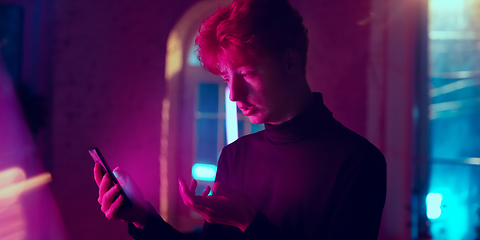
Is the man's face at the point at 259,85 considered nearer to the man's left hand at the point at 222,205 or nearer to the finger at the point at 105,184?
the man's left hand at the point at 222,205

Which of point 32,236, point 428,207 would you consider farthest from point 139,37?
point 428,207

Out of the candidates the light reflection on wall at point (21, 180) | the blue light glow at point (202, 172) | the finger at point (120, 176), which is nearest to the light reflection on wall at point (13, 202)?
the light reflection on wall at point (21, 180)

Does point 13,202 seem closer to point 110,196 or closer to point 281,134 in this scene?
point 110,196

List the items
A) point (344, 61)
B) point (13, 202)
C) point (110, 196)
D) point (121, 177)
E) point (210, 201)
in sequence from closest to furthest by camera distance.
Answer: point (210, 201), point (110, 196), point (121, 177), point (344, 61), point (13, 202)

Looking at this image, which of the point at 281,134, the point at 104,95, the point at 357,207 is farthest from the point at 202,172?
the point at 357,207

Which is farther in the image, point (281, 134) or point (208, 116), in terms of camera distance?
point (208, 116)

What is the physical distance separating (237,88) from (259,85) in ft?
0.22

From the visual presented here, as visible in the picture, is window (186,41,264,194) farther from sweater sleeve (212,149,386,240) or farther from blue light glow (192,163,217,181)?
sweater sleeve (212,149,386,240)

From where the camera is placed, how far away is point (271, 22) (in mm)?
971

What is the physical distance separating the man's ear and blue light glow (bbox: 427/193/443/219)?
1318mm

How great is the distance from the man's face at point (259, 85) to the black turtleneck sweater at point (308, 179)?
0.08 m

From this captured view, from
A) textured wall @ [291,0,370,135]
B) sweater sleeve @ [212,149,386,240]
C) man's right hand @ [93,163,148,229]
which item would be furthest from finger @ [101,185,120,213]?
textured wall @ [291,0,370,135]

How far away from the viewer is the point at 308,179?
0.96 metres

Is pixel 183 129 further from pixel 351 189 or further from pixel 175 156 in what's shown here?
pixel 351 189
